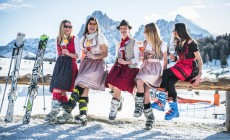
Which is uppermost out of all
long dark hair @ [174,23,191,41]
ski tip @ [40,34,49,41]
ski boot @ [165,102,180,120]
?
long dark hair @ [174,23,191,41]

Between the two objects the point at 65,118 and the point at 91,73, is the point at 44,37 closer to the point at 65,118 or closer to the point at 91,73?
the point at 91,73

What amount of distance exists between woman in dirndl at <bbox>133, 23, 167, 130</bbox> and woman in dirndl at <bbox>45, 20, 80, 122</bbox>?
1.25 meters

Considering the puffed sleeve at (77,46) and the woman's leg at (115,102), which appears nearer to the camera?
the woman's leg at (115,102)

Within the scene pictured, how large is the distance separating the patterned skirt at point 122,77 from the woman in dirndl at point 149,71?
133 mm

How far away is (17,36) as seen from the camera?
16.9 ft

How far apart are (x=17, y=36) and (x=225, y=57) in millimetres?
101255

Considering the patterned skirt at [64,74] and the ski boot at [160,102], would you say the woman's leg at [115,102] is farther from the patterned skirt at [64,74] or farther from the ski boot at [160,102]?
the patterned skirt at [64,74]

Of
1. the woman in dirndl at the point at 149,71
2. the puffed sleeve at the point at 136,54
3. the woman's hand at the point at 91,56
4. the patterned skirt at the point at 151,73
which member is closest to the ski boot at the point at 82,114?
the woman's hand at the point at 91,56

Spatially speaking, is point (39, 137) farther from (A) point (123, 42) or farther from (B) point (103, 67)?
(A) point (123, 42)

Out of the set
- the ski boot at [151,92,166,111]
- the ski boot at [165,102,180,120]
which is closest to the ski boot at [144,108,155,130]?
the ski boot at [151,92,166,111]

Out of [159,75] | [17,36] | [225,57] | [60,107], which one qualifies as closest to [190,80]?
[159,75]

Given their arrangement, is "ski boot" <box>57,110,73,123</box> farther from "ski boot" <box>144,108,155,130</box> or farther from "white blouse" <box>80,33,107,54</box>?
"ski boot" <box>144,108,155,130</box>

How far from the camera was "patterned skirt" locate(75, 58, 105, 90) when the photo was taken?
458cm

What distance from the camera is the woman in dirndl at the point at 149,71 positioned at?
4.51m
